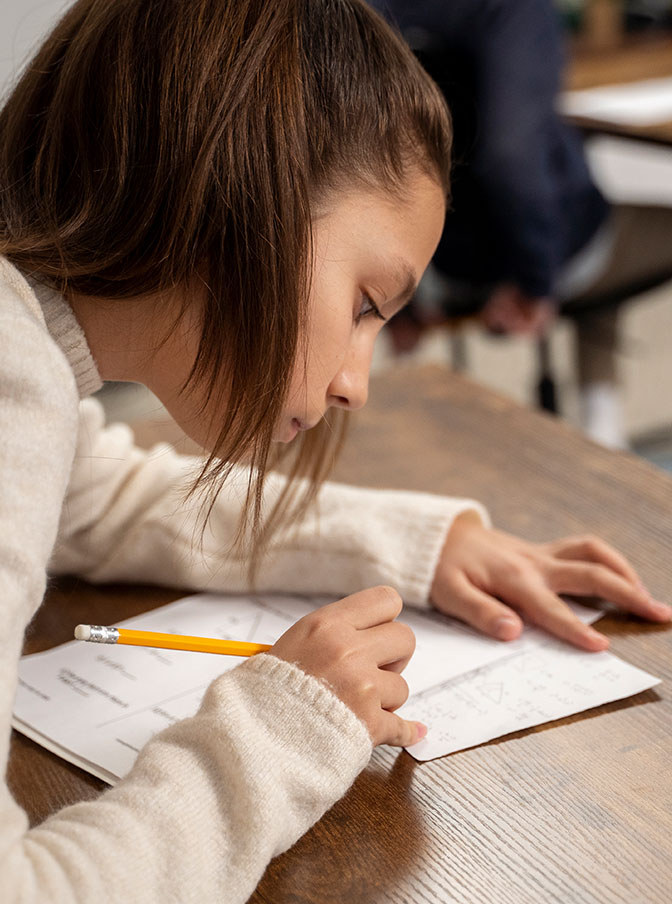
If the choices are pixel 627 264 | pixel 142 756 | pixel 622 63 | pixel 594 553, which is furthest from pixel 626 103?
pixel 142 756

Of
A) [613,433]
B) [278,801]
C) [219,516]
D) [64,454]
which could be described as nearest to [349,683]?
[278,801]

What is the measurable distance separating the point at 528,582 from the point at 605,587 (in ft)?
0.18

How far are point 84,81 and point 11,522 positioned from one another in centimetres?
29

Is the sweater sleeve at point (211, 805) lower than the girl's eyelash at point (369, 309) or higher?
lower

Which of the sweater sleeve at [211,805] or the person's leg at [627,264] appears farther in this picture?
the person's leg at [627,264]

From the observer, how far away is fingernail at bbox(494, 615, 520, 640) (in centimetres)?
73

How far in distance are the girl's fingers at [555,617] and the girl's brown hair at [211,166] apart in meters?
0.22

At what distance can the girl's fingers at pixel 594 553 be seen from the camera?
0.77m

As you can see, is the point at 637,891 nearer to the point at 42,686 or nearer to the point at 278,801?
the point at 278,801

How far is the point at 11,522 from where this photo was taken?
52 cm

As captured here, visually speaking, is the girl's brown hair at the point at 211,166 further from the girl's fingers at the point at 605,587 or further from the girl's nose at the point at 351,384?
the girl's fingers at the point at 605,587

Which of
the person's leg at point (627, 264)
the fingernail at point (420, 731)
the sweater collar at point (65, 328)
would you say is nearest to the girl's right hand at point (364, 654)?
the fingernail at point (420, 731)

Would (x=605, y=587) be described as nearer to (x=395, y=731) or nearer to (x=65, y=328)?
(x=395, y=731)

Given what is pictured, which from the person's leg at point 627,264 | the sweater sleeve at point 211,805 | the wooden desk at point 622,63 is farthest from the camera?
the wooden desk at point 622,63
